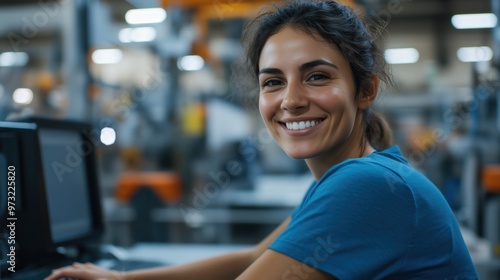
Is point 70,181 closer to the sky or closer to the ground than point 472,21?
closer to the ground

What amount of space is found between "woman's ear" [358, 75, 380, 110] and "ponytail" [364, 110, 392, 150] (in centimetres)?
11

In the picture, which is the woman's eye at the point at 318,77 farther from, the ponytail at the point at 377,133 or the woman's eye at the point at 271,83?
the ponytail at the point at 377,133

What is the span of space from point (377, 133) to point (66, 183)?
2.84ft

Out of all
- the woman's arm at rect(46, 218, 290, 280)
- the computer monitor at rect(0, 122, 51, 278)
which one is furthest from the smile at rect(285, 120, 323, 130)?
the computer monitor at rect(0, 122, 51, 278)

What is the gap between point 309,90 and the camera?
1.02 m

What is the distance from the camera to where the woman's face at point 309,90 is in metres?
1.02

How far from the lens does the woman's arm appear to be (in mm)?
1092

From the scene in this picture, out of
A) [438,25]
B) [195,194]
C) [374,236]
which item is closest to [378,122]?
[374,236]

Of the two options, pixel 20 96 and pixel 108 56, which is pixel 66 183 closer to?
pixel 20 96

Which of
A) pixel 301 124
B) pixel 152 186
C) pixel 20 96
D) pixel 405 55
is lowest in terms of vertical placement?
pixel 152 186

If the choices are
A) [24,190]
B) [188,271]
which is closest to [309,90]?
[188,271]

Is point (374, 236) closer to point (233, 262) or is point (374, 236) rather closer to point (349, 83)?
point (349, 83)

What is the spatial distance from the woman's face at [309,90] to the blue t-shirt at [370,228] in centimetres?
15

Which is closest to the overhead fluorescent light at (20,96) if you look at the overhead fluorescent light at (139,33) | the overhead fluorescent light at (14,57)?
the overhead fluorescent light at (14,57)
